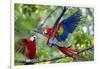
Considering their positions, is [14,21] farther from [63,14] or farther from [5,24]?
[63,14]

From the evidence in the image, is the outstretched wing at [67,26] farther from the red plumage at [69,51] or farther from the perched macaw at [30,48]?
the perched macaw at [30,48]

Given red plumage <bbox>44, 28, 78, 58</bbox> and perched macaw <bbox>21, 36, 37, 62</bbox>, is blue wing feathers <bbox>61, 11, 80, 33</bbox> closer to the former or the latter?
red plumage <bbox>44, 28, 78, 58</bbox>

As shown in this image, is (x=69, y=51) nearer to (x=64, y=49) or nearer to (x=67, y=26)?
(x=64, y=49)

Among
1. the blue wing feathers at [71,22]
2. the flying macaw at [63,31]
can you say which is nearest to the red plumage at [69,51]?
the flying macaw at [63,31]

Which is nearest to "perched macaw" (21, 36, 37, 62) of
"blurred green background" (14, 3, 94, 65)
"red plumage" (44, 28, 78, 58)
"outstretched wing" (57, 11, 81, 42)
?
"blurred green background" (14, 3, 94, 65)

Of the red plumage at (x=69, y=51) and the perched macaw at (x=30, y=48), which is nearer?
the perched macaw at (x=30, y=48)

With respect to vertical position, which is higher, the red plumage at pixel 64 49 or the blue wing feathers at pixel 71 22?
the blue wing feathers at pixel 71 22
